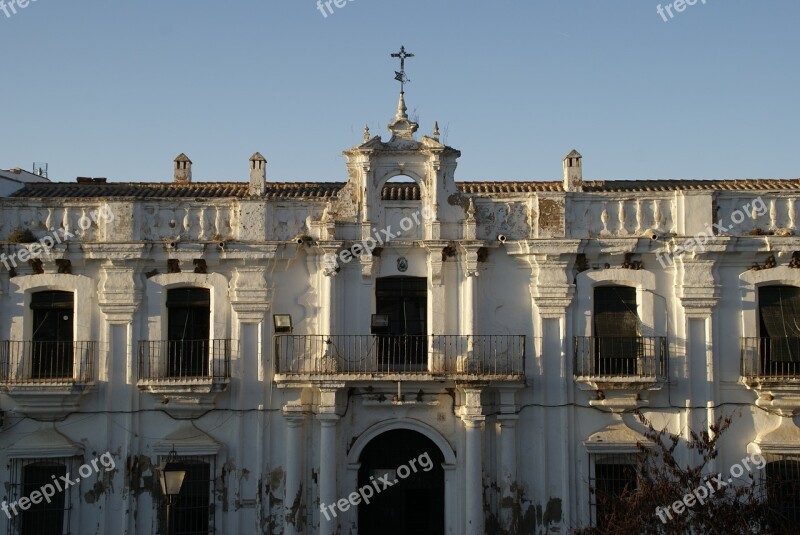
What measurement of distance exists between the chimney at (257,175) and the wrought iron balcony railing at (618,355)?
7.19m

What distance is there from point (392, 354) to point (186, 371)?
416 cm

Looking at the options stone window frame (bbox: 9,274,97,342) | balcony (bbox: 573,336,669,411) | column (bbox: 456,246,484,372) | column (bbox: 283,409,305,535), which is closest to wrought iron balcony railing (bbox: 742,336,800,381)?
balcony (bbox: 573,336,669,411)

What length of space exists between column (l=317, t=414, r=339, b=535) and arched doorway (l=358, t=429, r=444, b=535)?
865 millimetres

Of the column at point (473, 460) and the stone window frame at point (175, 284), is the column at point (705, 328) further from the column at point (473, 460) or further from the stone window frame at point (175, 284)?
the stone window frame at point (175, 284)

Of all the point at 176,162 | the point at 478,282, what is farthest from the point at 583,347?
the point at 176,162

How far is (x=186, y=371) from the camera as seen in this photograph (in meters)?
21.0

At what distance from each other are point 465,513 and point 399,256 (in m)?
5.26

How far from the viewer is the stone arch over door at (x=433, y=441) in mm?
20672

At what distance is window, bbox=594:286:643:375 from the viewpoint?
20828 millimetres

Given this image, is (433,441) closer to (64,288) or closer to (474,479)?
(474,479)

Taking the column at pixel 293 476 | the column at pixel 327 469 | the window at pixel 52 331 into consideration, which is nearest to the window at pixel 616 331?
the column at pixel 327 469

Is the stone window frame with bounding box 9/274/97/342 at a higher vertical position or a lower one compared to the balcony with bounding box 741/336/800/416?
higher

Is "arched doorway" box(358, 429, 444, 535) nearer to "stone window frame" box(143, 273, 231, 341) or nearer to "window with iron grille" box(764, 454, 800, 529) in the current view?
"stone window frame" box(143, 273, 231, 341)

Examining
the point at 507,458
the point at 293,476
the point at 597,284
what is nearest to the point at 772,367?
the point at 597,284
